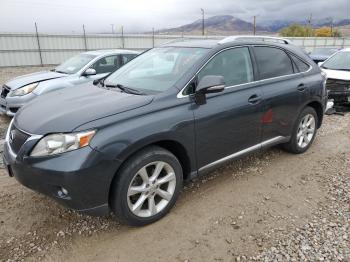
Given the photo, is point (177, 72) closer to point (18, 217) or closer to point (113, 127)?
point (113, 127)

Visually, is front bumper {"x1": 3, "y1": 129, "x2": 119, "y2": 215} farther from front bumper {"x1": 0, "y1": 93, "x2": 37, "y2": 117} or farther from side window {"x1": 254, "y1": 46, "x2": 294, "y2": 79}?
front bumper {"x1": 0, "y1": 93, "x2": 37, "y2": 117}

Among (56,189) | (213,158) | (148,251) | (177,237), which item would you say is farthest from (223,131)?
(56,189)

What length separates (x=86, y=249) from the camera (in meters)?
2.69

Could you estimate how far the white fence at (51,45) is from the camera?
67.8ft

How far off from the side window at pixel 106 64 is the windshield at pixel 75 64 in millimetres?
243

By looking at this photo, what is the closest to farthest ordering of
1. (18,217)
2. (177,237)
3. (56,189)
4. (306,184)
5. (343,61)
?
1. (56,189)
2. (177,237)
3. (18,217)
4. (306,184)
5. (343,61)

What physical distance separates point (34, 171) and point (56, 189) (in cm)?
23

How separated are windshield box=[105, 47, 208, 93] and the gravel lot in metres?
1.30

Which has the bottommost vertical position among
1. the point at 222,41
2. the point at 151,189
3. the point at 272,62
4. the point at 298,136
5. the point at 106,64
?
the point at 298,136

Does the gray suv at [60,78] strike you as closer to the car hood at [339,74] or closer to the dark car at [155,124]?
the dark car at [155,124]

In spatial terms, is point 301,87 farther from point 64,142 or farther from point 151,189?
point 64,142

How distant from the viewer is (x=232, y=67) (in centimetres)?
357

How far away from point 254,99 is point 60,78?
490cm

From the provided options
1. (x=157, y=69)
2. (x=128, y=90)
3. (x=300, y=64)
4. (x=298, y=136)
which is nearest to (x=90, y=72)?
(x=157, y=69)
